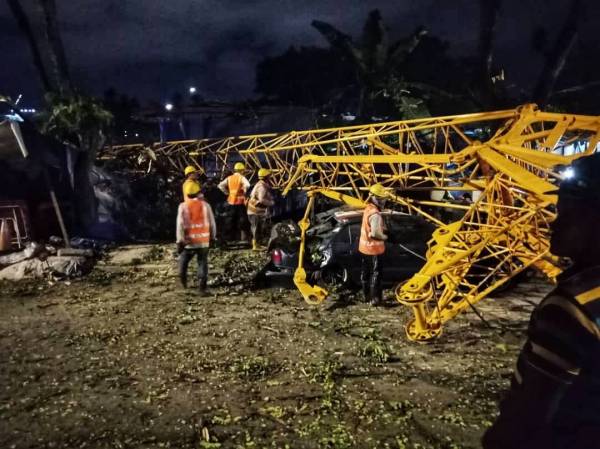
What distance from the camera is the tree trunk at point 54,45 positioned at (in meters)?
15.1

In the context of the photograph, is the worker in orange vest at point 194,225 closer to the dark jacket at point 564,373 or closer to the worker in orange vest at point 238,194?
the worker in orange vest at point 238,194

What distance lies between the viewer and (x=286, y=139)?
11.0 m

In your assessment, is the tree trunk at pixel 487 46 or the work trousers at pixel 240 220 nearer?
the work trousers at pixel 240 220

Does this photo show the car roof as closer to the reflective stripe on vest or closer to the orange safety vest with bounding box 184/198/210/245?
the orange safety vest with bounding box 184/198/210/245

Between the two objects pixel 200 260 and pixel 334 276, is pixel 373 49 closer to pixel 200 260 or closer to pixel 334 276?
pixel 334 276

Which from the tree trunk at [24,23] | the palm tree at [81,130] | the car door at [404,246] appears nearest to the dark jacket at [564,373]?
the car door at [404,246]

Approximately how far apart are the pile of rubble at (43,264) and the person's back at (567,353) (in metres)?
9.83

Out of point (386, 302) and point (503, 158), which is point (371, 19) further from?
point (503, 158)

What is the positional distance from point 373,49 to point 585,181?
17.3 meters

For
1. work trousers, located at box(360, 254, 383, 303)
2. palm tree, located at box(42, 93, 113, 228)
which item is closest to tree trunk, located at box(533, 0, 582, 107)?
work trousers, located at box(360, 254, 383, 303)

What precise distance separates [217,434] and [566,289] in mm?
3403

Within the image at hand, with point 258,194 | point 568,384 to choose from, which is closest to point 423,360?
point 568,384

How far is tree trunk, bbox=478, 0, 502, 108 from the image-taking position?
15102 millimetres

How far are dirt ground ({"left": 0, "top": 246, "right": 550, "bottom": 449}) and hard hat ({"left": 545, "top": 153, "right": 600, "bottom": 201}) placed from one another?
2.92 metres
